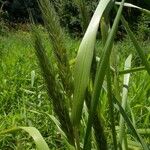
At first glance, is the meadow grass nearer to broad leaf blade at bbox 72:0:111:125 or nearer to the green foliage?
broad leaf blade at bbox 72:0:111:125

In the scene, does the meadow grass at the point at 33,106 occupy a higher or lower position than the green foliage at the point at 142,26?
lower

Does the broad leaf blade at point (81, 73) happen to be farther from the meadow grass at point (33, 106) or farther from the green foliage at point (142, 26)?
the green foliage at point (142, 26)

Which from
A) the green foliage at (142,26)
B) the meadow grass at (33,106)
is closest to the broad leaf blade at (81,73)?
the meadow grass at (33,106)

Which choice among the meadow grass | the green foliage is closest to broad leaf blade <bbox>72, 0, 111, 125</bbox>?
the meadow grass

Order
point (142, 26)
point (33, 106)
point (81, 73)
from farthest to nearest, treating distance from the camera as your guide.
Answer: point (142, 26) < point (33, 106) < point (81, 73)

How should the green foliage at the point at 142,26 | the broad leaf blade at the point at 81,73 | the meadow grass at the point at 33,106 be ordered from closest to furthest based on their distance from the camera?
the broad leaf blade at the point at 81,73 → the meadow grass at the point at 33,106 → the green foliage at the point at 142,26

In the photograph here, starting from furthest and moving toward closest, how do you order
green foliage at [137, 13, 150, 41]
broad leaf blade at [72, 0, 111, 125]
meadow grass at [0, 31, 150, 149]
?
1. green foliage at [137, 13, 150, 41]
2. meadow grass at [0, 31, 150, 149]
3. broad leaf blade at [72, 0, 111, 125]

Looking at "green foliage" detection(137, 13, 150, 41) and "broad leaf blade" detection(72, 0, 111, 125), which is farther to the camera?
"green foliage" detection(137, 13, 150, 41)

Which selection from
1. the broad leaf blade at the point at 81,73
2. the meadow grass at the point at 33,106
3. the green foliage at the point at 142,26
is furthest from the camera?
the green foliage at the point at 142,26

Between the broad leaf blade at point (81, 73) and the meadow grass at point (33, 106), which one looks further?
the meadow grass at point (33, 106)

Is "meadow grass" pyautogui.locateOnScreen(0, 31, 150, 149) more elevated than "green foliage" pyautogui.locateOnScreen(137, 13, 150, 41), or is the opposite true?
"green foliage" pyautogui.locateOnScreen(137, 13, 150, 41)

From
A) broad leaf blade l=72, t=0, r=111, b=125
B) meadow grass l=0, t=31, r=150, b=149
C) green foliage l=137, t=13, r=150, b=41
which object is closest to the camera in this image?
broad leaf blade l=72, t=0, r=111, b=125

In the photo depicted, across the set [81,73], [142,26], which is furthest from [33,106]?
[142,26]

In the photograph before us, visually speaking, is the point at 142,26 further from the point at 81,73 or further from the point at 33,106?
the point at 81,73
